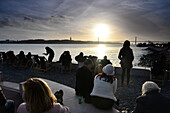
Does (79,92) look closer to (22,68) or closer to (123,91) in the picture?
(123,91)

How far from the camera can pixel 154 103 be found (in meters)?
1.87

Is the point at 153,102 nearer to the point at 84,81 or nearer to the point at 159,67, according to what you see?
the point at 84,81

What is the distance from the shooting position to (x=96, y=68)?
800cm

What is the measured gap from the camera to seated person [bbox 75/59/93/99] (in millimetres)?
3398

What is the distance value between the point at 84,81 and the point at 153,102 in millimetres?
1876

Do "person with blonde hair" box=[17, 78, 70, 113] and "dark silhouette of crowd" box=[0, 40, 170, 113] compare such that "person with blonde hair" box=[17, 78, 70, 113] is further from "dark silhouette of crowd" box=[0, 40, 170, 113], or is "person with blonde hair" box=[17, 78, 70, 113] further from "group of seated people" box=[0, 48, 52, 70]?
"group of seated people" box=[0, 48, 52, 70]

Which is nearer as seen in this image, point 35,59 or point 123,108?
point 123,108

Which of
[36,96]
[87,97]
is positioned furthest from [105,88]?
[36,96]

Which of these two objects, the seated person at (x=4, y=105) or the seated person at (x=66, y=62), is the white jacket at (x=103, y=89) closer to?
the seated person at (x=4, y=105)

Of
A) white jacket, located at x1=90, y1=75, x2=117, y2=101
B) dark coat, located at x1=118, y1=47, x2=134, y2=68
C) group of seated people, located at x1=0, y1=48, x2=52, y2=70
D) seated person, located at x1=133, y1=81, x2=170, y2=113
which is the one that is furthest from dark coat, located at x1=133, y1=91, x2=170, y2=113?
group of seated people, located at x1=0, y1=48, x2=52, y2=70

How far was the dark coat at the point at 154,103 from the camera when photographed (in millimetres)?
1849

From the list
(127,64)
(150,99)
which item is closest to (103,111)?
(150,99)

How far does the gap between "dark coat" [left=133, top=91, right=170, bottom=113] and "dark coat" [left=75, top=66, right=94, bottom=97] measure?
1.62 m

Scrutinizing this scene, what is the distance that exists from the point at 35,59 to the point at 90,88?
6190mm
